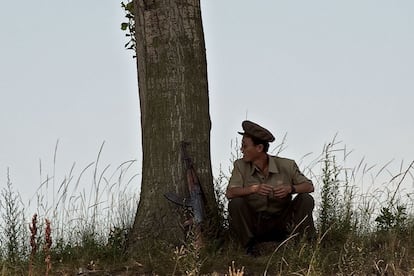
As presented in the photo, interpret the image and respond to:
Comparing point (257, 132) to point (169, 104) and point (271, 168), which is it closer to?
point (271, 168)

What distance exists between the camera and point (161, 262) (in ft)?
26.3

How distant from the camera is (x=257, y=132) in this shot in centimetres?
867

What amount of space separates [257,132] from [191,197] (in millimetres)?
944

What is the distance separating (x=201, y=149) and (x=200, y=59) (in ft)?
3.11

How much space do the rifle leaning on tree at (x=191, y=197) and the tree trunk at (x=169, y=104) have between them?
52 mm

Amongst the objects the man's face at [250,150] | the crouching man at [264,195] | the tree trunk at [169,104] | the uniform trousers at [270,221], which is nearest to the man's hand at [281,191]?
the crouching man at [264,195]

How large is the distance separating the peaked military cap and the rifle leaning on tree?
645 millimetres

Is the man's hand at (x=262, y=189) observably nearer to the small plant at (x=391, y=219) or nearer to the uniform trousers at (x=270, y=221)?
the uniform trousers at (x=270, y=221)

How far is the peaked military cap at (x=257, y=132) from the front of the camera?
8.66 metres

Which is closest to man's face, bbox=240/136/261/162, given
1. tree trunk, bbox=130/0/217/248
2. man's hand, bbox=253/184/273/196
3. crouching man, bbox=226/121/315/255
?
crouching man, bbox=226/121/315/255

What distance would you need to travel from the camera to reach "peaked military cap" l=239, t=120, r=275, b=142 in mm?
8664

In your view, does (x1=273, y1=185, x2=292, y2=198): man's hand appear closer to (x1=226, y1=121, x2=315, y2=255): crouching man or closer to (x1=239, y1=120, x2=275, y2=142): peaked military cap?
(x1=226, y1=121, x2=315, y2=255): crouching man

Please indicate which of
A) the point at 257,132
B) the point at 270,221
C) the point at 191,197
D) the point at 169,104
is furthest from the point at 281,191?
the point at 169,104

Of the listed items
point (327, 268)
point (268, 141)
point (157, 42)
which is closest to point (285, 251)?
point (327, 268)
